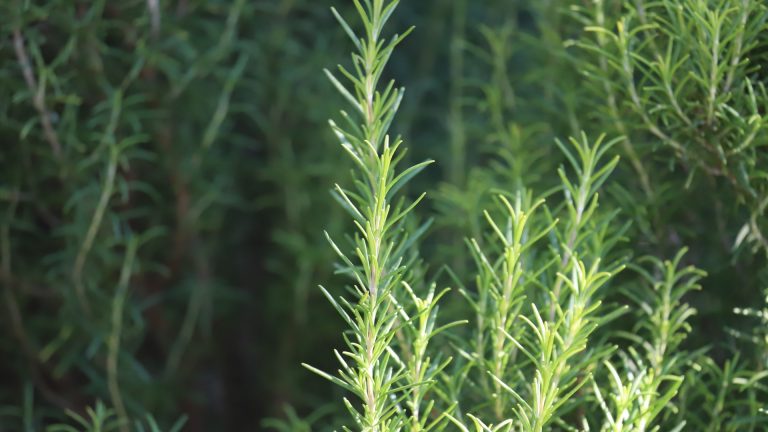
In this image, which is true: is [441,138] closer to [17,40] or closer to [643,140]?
[643,140]

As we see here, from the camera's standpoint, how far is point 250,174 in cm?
98

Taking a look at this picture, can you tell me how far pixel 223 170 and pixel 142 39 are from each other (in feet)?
0.68

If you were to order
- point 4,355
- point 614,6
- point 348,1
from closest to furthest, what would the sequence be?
point 614,6 → point 4,355 → point 348,1

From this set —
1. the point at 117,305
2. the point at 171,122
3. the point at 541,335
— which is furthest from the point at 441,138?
the point at 541,335

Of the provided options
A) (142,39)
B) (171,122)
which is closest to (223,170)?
(171,122)

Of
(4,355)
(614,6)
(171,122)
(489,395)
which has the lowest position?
(4,355)

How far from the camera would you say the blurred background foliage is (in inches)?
22.7

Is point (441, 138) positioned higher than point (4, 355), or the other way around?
point (441, 138)

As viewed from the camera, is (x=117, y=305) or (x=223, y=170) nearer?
(x=117, y=305)

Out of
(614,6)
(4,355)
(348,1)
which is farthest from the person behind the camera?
(348,1)

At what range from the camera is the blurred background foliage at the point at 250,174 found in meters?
0.58

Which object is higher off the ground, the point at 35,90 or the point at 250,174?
the point at 35,90

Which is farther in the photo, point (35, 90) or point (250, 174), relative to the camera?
point (250, 174)

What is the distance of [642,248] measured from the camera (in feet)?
2.09
